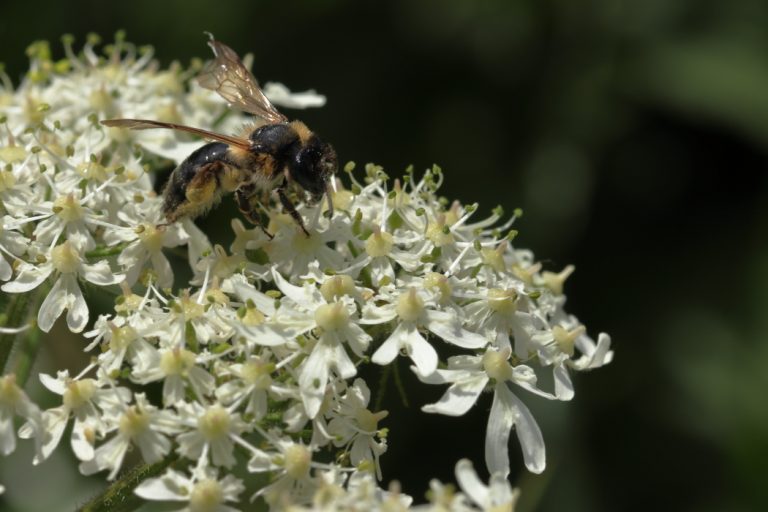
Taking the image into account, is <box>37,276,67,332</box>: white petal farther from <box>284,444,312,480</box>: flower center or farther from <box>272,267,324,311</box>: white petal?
<box>284,444,312,480</box>: flower center

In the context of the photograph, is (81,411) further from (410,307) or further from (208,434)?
(410,307)

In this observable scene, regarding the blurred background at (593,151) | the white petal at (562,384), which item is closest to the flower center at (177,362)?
the white petal at (562,384)

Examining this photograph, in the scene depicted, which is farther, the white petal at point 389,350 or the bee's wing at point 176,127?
the bee's wing at point 176,127

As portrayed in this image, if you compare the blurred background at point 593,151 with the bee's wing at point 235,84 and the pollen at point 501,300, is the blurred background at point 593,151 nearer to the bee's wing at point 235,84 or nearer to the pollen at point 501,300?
the bee's wing at point 235,84

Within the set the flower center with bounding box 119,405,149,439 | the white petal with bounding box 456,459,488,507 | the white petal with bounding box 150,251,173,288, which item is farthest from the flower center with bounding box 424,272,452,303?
the flower center with bounding box 119,405,149,439

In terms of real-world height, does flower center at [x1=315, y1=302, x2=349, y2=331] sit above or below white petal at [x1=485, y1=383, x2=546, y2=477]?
above

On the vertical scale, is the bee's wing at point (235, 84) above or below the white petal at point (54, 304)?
above
